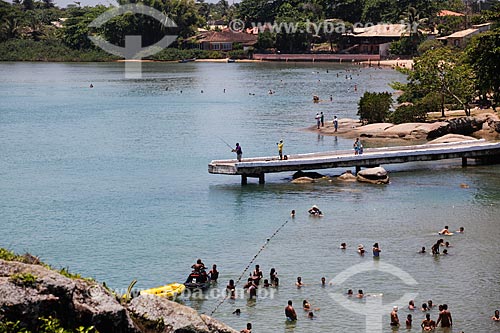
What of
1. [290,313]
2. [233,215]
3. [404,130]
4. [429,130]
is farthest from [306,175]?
[290,313]

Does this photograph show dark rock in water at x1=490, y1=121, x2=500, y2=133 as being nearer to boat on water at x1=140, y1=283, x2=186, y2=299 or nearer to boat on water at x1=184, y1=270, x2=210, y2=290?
boat on water at x1=184, y1=270, x2=210, y2=290

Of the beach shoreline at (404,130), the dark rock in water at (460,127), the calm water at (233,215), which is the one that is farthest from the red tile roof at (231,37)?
the dark rock in water at (460,127)

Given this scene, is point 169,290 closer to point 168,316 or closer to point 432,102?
point 168,316

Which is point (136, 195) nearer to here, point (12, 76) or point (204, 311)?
point (204, 311)

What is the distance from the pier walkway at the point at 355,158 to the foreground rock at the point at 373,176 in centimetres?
109

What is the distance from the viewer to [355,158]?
5200cm

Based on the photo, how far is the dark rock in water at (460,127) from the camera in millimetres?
62469

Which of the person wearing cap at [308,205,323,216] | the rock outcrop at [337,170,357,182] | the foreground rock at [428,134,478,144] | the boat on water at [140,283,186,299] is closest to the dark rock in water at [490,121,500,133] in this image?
the foreground rock at [428,134,478,144]

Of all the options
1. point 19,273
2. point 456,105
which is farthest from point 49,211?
point 456,105

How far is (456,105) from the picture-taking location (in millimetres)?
75188

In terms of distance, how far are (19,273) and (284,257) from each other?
901 inches

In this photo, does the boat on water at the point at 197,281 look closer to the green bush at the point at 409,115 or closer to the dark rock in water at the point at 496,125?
the dark rock in water at the point at 496,125

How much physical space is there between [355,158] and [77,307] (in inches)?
1504

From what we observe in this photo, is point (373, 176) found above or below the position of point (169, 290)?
above
